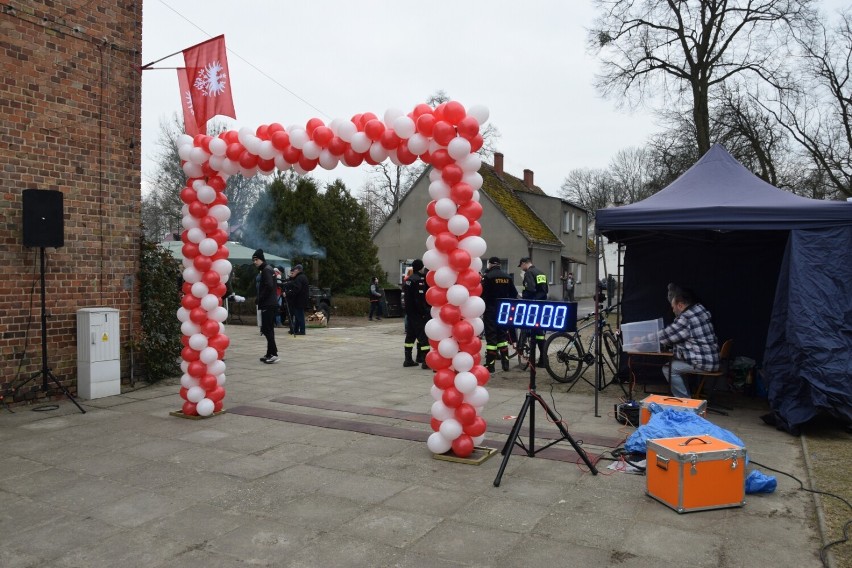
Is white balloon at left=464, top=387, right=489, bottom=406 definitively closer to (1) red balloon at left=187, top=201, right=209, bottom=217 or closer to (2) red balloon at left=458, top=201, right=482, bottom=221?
(2) red balloon at left=458, top=201, right=482, bottom=221

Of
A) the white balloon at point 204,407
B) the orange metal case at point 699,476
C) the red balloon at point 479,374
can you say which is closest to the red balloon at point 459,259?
the red balloon at point 479,374

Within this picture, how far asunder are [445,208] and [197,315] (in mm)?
3375

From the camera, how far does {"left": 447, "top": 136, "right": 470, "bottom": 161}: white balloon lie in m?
5.62

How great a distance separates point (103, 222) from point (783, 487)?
8581mm

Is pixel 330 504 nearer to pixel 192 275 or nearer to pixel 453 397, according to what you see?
pixel 453 397

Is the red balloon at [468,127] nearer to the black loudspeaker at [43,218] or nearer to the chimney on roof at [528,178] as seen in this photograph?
the black loudspeaker at [43,218]

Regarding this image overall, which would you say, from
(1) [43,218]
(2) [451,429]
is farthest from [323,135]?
(1) [43,218]

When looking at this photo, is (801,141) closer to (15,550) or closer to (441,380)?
(441,380)

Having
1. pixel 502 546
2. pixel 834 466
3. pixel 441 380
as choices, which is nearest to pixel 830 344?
pixel 834 466

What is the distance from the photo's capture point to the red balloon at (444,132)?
566 cm

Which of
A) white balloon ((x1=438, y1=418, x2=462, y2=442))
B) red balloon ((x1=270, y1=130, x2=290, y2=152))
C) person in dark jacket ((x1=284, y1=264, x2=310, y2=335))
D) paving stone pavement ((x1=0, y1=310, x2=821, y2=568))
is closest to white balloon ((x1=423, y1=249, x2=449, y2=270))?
white balloon ((x1=438, y1=418, x2=462, y2=442))

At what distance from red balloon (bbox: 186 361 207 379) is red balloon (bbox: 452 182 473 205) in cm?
366

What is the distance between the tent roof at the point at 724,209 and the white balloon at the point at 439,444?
11.3ft

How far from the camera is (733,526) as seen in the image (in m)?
4.32
